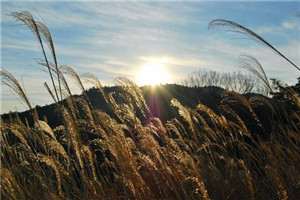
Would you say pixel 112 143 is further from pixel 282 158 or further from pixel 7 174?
pixel 282 158

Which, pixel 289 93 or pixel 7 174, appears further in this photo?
pixel 289 93

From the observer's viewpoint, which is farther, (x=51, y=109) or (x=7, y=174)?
(x=51, y=109)

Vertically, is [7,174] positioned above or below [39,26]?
below

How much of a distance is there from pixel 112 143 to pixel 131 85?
2.55 feet

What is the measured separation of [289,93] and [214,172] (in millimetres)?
919

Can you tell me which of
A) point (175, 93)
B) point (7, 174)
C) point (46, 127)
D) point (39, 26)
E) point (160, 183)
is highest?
point (175, 93)

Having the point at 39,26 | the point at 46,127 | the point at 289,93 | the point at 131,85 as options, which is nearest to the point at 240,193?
the point at 289,93

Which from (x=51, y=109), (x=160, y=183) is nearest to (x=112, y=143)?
(x=160, y=183)

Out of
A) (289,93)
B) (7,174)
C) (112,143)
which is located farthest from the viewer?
(289,93)

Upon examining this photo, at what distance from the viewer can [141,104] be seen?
3.82m

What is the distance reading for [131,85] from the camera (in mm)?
3852

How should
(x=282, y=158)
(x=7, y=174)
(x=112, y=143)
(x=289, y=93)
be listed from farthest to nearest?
(x=282, y=158) < (x=289, y=93) < (x=7, y=174) < (x=112, y=143)

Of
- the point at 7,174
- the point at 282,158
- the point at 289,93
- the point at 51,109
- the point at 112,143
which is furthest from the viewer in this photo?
the point at 51,109

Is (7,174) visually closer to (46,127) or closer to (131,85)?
(46,127)
